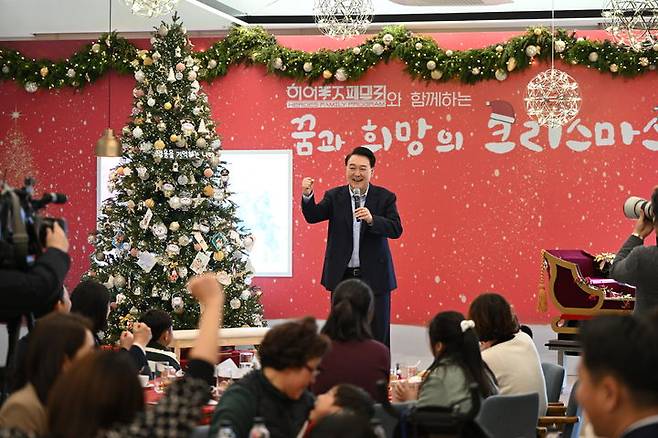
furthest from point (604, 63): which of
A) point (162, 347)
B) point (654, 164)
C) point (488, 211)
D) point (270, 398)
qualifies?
point (270, 398)

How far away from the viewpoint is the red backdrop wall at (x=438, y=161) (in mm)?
11625

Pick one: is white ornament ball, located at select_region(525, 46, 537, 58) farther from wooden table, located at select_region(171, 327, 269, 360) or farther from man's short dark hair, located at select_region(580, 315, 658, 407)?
man's short dark hair, located at select_region(580, 315, 658, 407)

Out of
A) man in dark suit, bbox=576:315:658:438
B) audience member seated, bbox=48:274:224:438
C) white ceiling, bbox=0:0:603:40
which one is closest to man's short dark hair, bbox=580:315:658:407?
man in dark suit, bbox=576:315:658:438

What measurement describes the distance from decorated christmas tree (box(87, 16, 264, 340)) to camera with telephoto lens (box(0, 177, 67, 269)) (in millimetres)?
6222

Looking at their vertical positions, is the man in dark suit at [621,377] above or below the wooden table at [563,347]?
above

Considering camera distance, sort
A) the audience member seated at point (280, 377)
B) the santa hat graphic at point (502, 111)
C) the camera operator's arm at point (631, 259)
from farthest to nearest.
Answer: the santa hat graphic at point (502, 111) → the camera operator's arm at point (631, 259) → the audience member seated at point (280, 377)

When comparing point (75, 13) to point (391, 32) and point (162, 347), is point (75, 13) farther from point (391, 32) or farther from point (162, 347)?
point (162, 347)

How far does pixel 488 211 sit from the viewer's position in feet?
38.9

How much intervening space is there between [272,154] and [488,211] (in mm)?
2487

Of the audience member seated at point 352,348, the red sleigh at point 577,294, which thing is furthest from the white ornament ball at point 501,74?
the audience member seated at point 352,348

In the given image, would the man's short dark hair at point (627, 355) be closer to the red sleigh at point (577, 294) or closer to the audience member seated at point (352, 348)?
the audience member seated at point (352, 348)

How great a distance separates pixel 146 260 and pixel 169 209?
54cm

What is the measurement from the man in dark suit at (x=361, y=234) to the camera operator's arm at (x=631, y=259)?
2.16 m

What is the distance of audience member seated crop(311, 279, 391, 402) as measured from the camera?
463 centimetres
